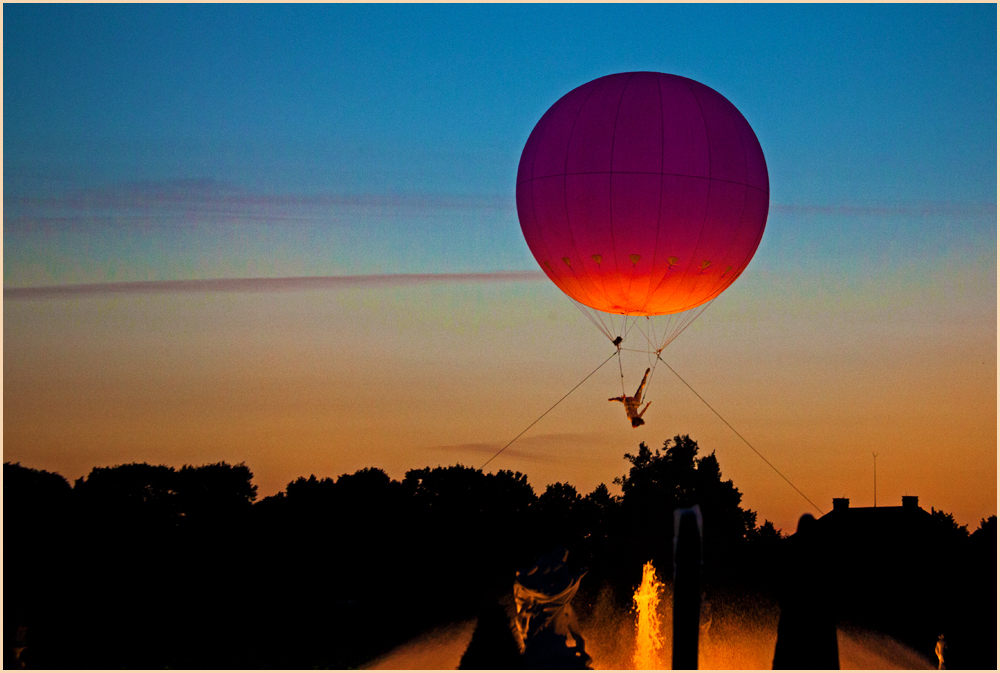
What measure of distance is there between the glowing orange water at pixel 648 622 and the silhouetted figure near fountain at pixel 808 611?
2492 centimetres

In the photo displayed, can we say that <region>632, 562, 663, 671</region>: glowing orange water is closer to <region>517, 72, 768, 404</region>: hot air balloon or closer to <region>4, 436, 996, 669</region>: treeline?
Result: <region>4, 436, 996, 669</region>: treeline

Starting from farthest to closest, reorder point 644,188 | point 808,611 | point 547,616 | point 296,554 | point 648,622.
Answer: point 296,554 < point 648,622 < point 547,616 < point 644,188 < point 808,611

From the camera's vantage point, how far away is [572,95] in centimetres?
3262

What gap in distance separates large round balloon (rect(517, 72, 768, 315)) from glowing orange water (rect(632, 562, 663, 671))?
17566mm

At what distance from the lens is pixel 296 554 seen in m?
54.8

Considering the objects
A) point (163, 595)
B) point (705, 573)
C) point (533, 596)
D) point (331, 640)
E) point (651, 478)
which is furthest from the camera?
point (651, 478)

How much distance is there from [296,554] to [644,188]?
2950 cm

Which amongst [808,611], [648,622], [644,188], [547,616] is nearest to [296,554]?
[648,622]

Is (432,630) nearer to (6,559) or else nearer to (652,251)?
(6,559)

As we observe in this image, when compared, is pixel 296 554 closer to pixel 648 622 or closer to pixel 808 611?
pixel 648 622

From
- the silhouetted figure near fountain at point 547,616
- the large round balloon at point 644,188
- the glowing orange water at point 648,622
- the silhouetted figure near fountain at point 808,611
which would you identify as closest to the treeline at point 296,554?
the glowing orange water at point 648,622

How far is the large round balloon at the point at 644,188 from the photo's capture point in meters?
31.0

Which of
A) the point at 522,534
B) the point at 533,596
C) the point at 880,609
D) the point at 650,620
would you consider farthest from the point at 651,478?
the point at 533,596

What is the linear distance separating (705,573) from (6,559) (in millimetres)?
27474
